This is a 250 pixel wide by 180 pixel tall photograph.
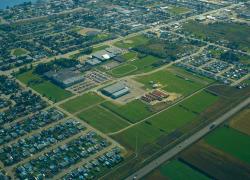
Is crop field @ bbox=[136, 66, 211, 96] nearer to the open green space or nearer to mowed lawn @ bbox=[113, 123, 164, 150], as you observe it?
mowed lawn @ bbox=[113, 123, 164, 150]

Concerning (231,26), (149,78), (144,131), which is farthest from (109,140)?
(231,26)

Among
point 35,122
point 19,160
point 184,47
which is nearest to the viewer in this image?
point 19,160

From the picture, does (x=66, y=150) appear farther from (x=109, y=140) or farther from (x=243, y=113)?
(x=243, y=113)

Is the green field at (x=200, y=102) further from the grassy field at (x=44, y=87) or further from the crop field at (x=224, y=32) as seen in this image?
the crop field at (x=224, y=32)

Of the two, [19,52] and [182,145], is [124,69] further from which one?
[182,145]

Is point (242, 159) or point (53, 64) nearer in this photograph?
point (242, 159)

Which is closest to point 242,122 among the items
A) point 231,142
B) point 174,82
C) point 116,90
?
point 231,142
